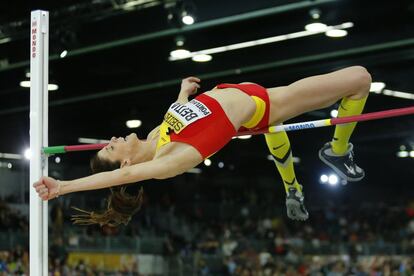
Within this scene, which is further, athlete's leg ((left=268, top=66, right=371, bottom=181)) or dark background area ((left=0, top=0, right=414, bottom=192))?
dark background area ((left=0, top=0, right=414, bottom=192))

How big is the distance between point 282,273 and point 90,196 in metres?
Answer: 4.30

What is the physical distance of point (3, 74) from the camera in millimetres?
12031

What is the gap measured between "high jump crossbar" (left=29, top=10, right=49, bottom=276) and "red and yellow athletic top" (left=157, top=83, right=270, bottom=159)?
0.73 metres

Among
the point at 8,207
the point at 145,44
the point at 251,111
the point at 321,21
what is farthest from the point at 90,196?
the point at 251,111

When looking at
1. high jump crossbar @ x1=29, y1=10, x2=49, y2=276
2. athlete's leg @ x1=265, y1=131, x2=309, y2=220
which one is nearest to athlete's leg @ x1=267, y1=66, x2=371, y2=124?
athlete's leg @ x1=265, y1=131, x2=309, y2=220

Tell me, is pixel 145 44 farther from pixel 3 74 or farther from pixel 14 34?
pixel 3 74

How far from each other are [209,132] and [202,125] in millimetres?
47

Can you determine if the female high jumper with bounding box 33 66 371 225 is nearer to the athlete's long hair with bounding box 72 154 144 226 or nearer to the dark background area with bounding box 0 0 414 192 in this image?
the athlete's long hair with bounding box 72 154 144 226

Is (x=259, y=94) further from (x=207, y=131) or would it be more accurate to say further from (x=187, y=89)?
(x=187, y=89)

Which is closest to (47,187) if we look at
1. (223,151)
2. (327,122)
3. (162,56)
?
(327,122)

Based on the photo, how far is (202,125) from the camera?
3.69 metres

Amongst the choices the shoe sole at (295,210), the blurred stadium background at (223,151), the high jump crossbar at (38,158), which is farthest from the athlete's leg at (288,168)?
the blurred stadium background at (223,151)

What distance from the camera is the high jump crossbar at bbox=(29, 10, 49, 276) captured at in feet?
13.5

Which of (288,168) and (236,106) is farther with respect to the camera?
(288,168)
